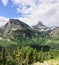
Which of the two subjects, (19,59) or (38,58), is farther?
(38,58)

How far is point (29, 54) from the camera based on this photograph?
14925cm

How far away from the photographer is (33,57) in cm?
15662

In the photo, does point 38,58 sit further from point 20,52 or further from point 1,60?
point 1,60

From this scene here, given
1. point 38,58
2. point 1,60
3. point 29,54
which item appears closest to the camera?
point 1,60

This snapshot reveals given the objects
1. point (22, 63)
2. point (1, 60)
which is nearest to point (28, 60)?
point (22, 63)

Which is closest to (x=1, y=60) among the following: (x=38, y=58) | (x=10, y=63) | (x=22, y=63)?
(x=10, y=63)

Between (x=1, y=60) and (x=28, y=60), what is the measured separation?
128 ft

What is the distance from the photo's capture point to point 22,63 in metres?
151

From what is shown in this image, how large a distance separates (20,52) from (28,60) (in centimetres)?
1779

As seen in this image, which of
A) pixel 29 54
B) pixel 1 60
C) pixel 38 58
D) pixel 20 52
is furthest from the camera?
pixel 38 58

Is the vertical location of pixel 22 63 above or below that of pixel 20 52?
below

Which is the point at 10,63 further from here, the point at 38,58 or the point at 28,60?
the point at 38,58

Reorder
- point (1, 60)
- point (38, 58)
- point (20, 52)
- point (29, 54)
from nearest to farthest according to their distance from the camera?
1. point (1, 60)
2. point (20, 52)
3. point (29, 54)
4. point (38, 58)

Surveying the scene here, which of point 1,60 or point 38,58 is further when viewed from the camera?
point 38,58
